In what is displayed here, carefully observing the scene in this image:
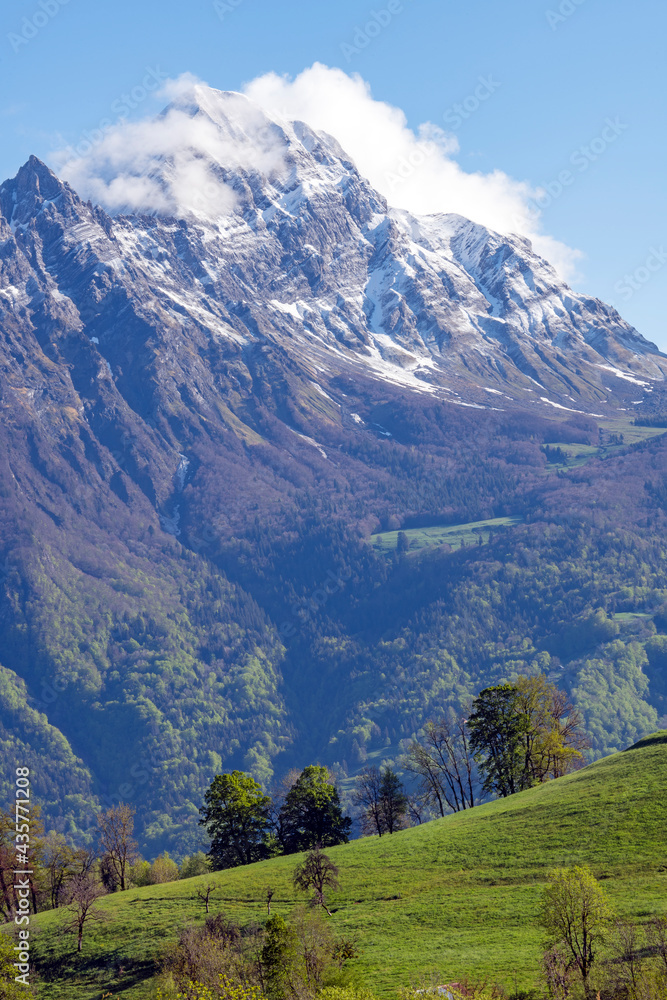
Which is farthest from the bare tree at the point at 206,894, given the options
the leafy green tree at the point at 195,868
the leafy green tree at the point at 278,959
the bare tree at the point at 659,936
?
the bare tree at the point at 659,936

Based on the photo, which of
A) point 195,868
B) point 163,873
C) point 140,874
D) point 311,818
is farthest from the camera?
point 140,874

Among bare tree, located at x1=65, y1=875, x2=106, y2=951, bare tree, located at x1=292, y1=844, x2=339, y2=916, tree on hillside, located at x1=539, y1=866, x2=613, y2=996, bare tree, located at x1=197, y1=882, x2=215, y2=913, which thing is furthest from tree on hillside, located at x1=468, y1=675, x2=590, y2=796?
tree on hillside, located at x1=539, y1=866, x2=613, y2=996

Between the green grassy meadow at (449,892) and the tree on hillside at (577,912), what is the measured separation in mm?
4156

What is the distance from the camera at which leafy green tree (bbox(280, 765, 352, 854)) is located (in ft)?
355

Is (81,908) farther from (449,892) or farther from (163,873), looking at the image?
(449,892)

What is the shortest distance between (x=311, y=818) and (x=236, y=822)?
963 cm

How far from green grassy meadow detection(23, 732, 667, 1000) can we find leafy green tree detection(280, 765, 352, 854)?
9054mm

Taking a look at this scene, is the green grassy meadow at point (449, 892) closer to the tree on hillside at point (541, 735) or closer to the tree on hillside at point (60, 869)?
the tree on hillside at point (541, 735)

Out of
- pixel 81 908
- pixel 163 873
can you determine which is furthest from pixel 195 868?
pixel 81 908

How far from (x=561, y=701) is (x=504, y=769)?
44.8ft

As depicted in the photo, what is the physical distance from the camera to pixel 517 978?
2195 inches

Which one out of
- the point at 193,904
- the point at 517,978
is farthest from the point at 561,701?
the point at 517,978

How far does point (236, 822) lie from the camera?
110 metres

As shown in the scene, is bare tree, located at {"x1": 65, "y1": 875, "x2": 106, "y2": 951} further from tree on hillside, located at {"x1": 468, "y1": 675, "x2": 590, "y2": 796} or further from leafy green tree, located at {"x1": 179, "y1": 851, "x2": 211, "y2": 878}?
tree on hillside, located at {"x1": 468, "y1": 675, "x2": 590, "y2": 796}
